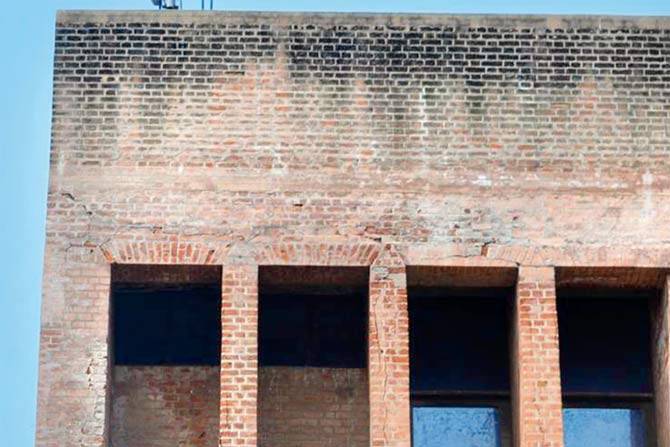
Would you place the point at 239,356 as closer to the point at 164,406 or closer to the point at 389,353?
the point at 164,406

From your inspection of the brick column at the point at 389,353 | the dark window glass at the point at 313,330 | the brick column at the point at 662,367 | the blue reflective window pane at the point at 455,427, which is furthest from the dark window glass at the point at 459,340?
the brick column at the point at 662,367

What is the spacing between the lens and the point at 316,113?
21.9 metres

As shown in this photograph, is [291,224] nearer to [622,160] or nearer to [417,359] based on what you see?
[417,359]

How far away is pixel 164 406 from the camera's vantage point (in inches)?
861

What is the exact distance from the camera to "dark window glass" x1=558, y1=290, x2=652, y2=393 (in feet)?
73.2

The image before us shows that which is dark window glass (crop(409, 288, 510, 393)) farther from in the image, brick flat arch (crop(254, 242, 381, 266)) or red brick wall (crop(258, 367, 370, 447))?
brick flat arch (crop(254, 242, 381, 266))

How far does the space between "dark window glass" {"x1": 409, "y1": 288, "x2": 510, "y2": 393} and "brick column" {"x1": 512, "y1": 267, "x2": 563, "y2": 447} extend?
2.81 ft

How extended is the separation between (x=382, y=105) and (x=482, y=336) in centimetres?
279

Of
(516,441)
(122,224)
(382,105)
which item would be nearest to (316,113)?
(382,105)

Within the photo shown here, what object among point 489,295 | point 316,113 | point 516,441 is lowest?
point 516,441

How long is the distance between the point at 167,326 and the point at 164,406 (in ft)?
3.18

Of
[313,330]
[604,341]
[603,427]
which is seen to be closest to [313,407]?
[313,330]

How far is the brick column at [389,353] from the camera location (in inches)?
818

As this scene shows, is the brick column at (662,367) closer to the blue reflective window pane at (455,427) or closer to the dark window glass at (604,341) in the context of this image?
the dark window glass at (604,341)
